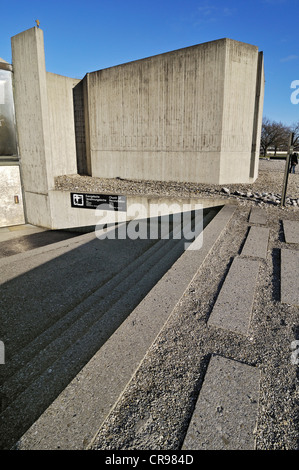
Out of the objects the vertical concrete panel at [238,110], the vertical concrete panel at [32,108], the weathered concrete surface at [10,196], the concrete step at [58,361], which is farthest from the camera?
the weathered concrete surface at [10,196]

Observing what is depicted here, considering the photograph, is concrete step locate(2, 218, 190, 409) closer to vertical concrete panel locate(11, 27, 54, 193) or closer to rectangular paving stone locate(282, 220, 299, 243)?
rectangular paving stone locate(282, 220, 299, 243)

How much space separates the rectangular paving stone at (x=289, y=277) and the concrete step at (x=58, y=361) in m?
1.75

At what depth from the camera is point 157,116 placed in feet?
40.8

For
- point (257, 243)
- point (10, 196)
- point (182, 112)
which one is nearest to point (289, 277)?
point (257, 243)

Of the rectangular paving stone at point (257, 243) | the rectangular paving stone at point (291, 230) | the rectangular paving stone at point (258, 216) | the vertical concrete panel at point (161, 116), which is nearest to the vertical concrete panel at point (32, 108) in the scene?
the vertical concrete panel at point (161, 116)

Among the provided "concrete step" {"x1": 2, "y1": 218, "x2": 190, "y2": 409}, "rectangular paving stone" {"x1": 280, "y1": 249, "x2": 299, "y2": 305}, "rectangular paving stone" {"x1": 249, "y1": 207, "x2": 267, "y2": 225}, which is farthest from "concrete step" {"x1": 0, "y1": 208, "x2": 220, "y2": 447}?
"rectangular paving stone" {"x1": 249, "y1": 207, "x2": 267, "y2": 225}

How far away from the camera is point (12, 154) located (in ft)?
39.3

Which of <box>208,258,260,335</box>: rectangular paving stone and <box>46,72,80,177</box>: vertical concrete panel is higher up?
<box>46,72,80,177</box>: vertical concrete panel

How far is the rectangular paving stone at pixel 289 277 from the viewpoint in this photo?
3445mm

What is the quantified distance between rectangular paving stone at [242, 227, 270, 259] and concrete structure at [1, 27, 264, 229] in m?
6.27

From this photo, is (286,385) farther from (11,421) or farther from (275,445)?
(11,421)

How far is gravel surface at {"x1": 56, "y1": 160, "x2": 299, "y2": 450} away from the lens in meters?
1.86

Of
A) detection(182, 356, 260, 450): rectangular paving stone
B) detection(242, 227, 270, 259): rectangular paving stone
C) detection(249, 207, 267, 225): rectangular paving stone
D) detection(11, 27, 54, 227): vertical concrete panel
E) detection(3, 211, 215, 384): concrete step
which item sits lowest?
detection(3, 211, 215, 384): concrete step

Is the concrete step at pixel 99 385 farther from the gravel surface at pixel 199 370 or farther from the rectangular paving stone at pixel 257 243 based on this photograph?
the rectangular paving stone at pixel 257 243
